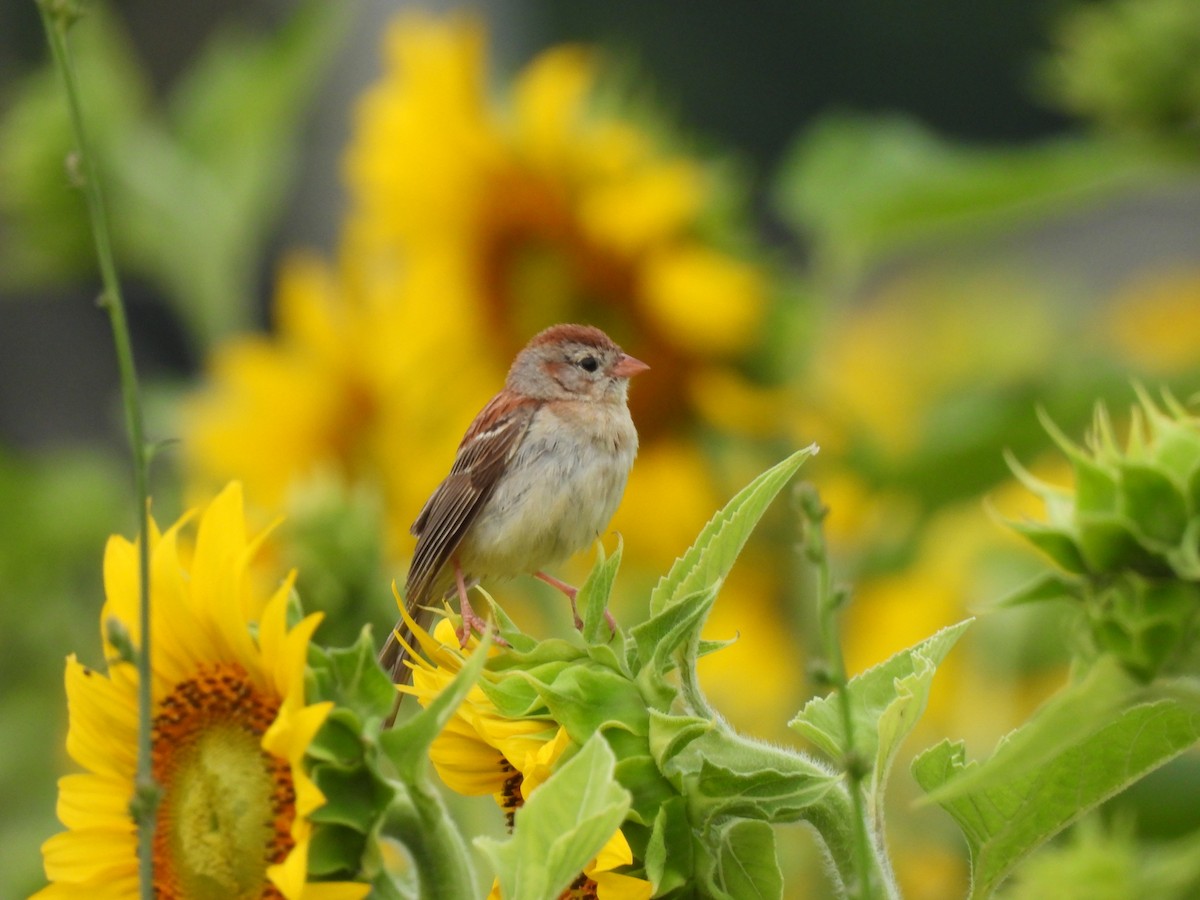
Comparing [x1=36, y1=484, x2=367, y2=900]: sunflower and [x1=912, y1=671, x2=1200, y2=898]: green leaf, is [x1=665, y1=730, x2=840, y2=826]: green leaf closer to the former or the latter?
[x1=912, y1=671, x2=1200, y2=898]: green leaf

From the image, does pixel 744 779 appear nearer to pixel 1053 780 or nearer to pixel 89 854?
pixel 1053 780

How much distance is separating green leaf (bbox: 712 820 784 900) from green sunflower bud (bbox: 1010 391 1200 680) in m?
0.27

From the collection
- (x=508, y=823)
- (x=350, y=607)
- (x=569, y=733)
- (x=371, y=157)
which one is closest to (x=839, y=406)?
(x=371, y=157)

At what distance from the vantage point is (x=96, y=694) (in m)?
1.20

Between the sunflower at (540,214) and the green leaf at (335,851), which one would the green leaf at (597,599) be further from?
the sunflower at (540,214)

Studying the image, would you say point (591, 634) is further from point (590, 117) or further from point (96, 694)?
point (590, 117)

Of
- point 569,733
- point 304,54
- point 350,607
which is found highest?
point 304,54

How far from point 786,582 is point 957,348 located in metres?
1.57

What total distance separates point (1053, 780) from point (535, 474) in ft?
A: 3.50

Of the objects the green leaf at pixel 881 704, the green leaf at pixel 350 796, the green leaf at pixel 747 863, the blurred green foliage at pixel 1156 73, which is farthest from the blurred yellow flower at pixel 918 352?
the green leaf at pixel 350 796

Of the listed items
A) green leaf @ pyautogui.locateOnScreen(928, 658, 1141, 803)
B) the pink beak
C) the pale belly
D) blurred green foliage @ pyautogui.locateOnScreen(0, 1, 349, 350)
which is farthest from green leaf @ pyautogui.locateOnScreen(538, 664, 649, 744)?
blurred green foliage @ pyautogui.locateOnScreen(0, 1, 349, 350)

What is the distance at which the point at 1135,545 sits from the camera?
965 mm

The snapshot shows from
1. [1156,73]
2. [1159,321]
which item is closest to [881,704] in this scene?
[1156,73]

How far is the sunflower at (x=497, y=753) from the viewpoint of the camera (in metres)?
1.10
